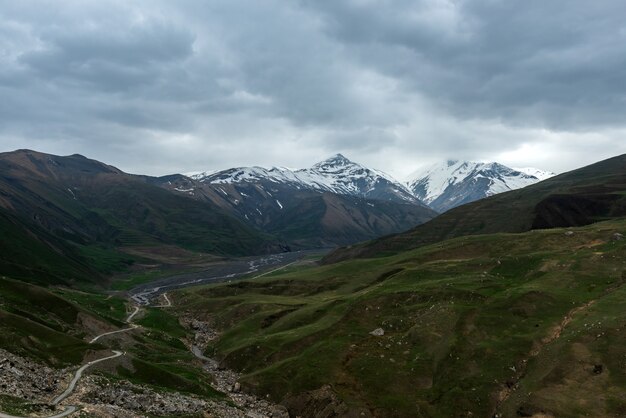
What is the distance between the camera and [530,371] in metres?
73.9

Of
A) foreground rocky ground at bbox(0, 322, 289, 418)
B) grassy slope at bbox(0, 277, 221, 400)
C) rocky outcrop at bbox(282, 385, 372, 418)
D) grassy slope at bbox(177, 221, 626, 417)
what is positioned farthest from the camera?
grassy slope at bbox(0, 277, 221, 400)

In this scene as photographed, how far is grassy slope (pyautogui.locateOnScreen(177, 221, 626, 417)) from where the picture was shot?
71062 millimetres

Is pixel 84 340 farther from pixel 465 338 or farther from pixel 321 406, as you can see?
pixel 465 338

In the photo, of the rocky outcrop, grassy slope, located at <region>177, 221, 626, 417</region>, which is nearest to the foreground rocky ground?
the rocky outcrop

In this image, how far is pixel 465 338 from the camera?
8600 centimetres

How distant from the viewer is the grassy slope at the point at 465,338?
7106cm

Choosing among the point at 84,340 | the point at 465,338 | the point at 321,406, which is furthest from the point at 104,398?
the point at 465,338

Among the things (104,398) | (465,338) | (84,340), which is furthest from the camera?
(84,340)

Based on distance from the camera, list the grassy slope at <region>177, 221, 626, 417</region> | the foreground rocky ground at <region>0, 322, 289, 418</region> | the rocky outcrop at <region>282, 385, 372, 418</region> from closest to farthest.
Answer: the foreground rocky ground at <region>0, 322, 289, 418</region>
the grassy slope at <region>177, 221, 626, 417</region>
the rocky outcrop at <region>282, 385, 372, 418</region>

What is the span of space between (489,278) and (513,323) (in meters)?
27.3

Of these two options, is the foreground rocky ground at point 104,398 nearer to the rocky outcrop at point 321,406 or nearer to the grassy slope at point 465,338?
the rocky outcrop at point 321,406

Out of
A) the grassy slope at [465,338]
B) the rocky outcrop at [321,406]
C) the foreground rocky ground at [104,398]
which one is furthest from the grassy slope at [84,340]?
the rocky outcrop at [321,406]

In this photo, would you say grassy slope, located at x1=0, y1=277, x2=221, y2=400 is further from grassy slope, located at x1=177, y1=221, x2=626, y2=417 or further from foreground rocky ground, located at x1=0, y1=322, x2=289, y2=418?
grassy slope, located at x1=177, y1=221, x2=626, y2=417

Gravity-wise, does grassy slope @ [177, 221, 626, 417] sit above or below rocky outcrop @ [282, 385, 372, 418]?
above
